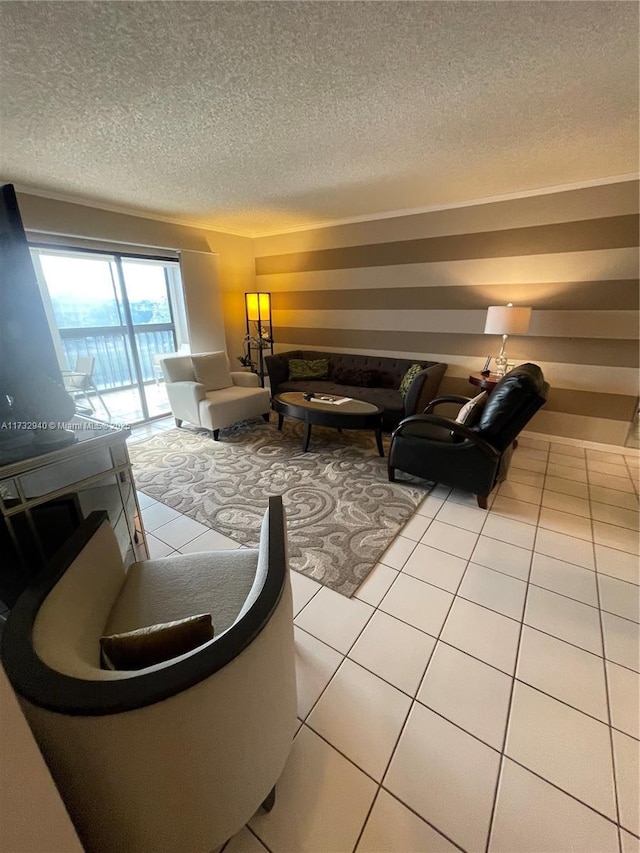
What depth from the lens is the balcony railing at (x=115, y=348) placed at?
4.27m

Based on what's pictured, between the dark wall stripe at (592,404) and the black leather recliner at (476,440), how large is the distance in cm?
118

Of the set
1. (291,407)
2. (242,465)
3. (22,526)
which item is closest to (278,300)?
(291,407)

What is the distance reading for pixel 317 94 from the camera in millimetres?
1689

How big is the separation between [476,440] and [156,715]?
2.17 m

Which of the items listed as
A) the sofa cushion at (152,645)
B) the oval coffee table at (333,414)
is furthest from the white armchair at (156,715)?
the oval coffee table at (333,414)

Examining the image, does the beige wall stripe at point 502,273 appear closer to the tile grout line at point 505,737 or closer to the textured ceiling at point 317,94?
the textured ceiling at point 317,94

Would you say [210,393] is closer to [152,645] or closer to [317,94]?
[317,94]

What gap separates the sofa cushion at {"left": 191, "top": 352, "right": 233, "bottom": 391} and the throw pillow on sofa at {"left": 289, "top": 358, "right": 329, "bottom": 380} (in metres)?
0.85

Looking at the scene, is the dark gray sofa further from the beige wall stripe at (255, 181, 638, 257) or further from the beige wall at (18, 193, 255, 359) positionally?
the beige wall stripe at (255, 181, 638, 257)

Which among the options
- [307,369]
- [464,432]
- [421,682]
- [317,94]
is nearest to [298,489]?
[464,432]

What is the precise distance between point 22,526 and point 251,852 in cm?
128

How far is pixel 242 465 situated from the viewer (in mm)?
3012

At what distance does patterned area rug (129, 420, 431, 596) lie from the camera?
79.0 inches

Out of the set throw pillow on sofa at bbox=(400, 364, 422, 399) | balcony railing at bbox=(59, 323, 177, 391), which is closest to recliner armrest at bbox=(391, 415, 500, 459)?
throw pillow on sofa at bbox=(400, 364, 422, 399)
